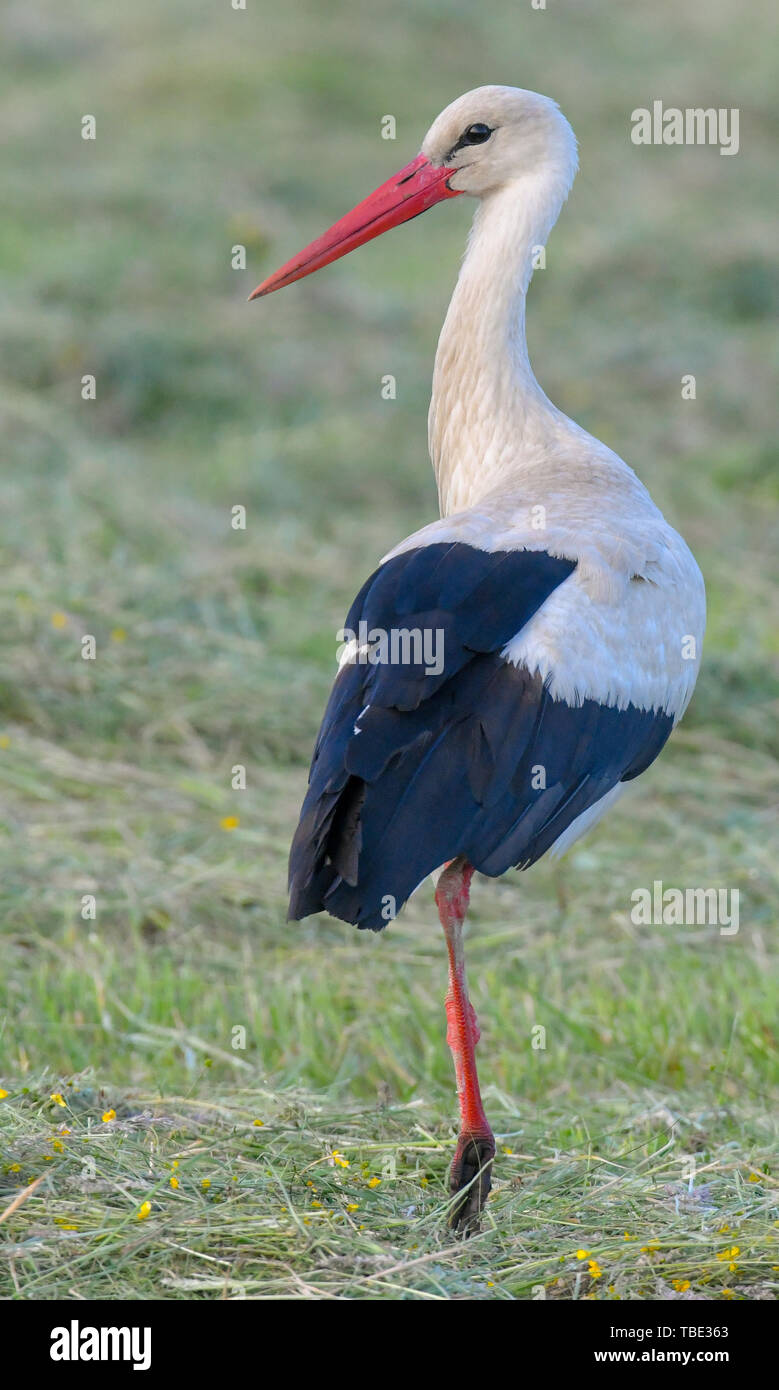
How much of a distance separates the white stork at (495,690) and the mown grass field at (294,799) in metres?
0.38

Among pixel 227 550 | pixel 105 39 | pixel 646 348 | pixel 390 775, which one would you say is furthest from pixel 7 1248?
pixel 105 39

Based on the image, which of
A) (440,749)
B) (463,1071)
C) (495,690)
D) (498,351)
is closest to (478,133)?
(498,351)

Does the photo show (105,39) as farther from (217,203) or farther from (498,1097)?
(498,1097)

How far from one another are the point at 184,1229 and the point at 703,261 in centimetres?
915

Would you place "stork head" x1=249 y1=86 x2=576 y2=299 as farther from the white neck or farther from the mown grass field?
the mown grass field

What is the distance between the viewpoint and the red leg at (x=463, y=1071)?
115 inches

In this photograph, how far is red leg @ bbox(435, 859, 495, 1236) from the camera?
115 inches

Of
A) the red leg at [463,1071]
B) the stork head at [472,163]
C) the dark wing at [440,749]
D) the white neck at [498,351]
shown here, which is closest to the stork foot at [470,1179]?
the red leg at [463,1071]

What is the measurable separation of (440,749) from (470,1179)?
28.4 inches

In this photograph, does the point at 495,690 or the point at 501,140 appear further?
the point at 501,140

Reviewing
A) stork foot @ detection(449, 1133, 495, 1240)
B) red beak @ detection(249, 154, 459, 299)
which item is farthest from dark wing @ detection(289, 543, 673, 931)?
red beak @ detection(249, 154, 459, 299)

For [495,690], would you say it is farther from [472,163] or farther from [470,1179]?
[472,163]

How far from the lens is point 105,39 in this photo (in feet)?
51.6

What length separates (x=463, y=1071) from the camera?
9.66 feet
